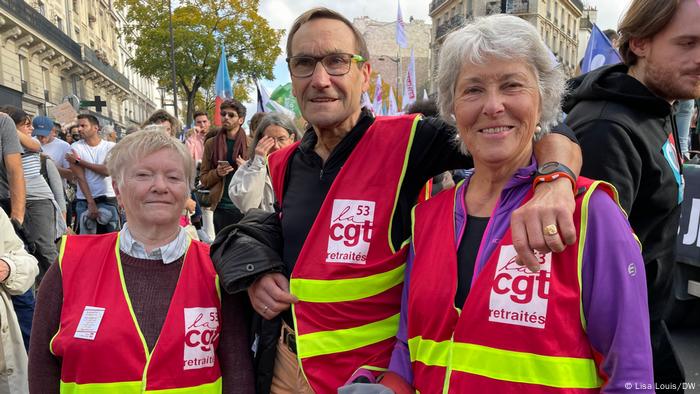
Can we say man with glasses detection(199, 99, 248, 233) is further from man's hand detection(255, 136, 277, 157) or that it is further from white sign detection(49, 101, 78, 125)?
white sign detection(49, 101, 78, 125)

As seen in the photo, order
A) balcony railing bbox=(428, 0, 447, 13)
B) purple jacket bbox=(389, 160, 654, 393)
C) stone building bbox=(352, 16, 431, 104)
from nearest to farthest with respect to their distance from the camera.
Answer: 1. purple jacket bbox=(389, 160, 654, 393)
2. balcony railing bbox=(428, 0, 447, 13)
3. stone building bbox=(352, 16, 431, 104)

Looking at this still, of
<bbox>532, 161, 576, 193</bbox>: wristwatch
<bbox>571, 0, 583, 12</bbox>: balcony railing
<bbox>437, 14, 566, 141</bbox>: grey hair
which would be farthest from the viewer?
<bbox>571, 0, 583, 12</bbox>: balcony railing

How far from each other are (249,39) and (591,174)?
96.1 feet

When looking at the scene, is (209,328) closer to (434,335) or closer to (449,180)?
(434,335)

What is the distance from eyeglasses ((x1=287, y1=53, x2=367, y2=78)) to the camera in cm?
201

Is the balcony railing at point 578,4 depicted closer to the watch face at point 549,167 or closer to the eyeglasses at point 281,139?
the eyeglasses at point 281,139

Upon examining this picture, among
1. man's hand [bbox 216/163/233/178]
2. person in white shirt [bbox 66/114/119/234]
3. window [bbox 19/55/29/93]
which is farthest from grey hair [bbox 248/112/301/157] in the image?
window [bbox 19/55/29/93]

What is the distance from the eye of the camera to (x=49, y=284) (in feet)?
6.32

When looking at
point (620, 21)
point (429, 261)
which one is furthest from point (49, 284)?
point (620, 21)

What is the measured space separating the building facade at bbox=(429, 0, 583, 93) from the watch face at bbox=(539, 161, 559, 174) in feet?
152

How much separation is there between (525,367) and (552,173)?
53 centimetres

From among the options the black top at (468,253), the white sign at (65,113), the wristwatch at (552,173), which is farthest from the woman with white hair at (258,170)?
the white sign at (65,113)

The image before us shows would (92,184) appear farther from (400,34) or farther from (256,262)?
(400,34)

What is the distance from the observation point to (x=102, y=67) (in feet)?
130
